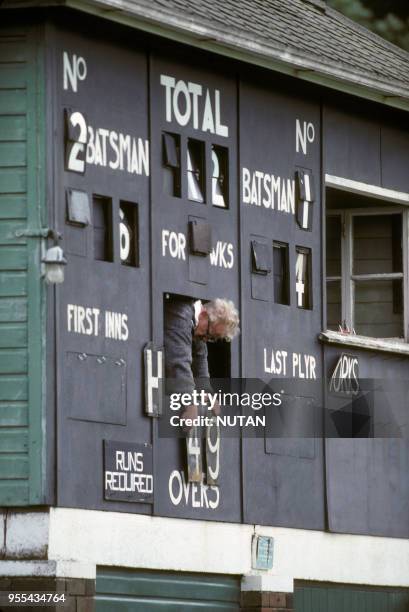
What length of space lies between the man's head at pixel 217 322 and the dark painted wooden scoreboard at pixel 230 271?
265 mm

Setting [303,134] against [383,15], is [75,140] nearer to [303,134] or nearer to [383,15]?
[303,134]

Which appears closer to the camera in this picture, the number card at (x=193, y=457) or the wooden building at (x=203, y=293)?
the wooden building at (x=203, y=293)

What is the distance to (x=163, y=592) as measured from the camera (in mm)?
19594

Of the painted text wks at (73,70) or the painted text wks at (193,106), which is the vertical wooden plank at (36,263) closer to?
the painted text wks at (73,70)

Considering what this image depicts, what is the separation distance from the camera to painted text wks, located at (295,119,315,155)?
21.9 m

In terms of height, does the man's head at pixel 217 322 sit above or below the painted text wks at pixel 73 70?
below

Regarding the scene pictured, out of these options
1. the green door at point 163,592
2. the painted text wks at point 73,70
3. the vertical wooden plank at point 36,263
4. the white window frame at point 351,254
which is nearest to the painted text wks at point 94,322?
the vertical wooden plank at point 36,263

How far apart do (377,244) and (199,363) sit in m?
4.23

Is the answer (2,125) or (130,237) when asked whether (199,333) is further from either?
(2,125)

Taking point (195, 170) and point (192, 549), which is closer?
point (192, 549)

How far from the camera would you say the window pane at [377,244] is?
23734 millimetres

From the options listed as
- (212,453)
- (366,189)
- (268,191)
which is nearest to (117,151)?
(268,191)

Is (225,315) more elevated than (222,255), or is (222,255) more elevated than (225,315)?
(222,255)

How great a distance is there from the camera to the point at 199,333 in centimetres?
2000
